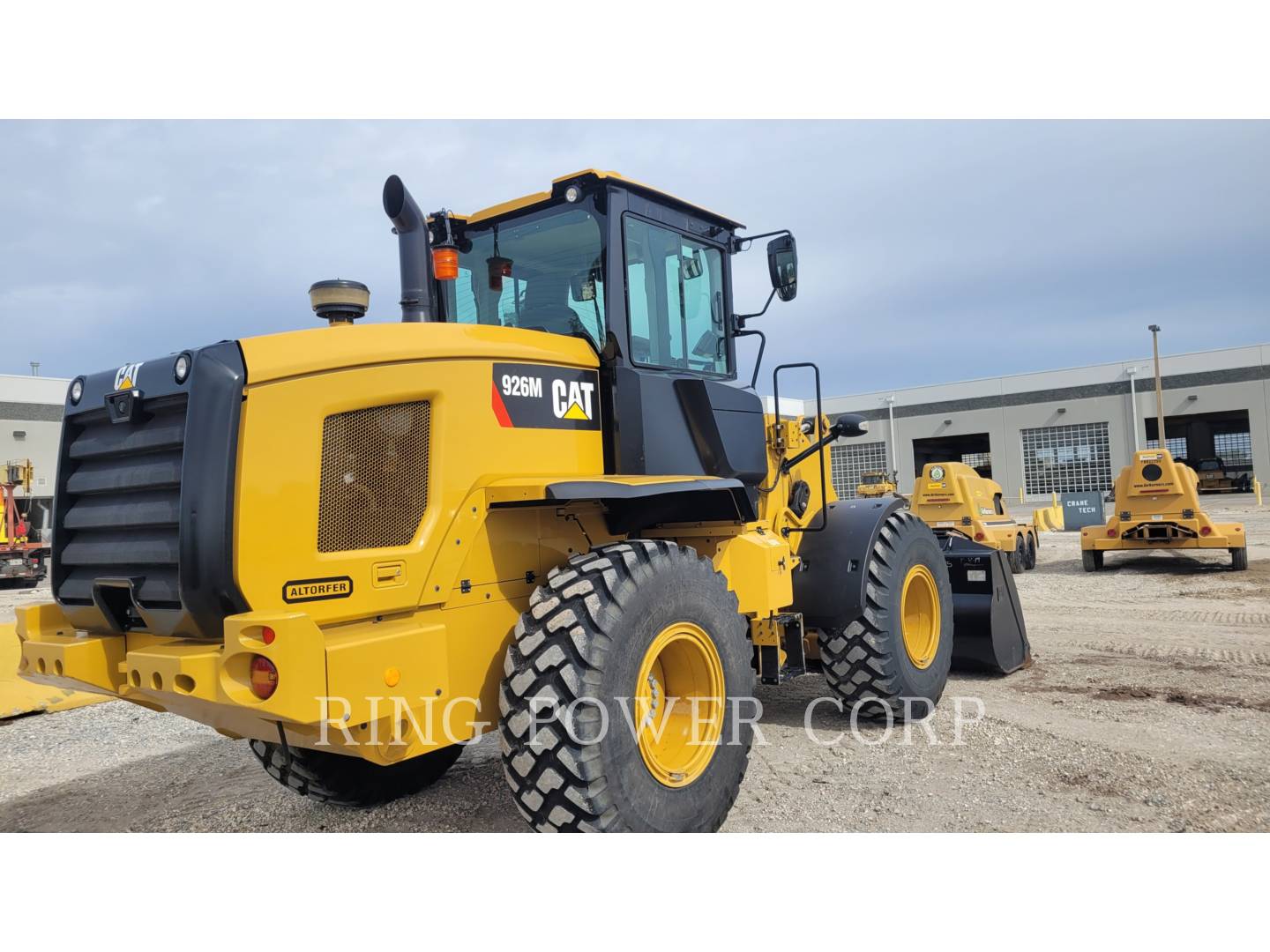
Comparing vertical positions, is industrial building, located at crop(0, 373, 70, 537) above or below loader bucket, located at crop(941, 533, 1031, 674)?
above

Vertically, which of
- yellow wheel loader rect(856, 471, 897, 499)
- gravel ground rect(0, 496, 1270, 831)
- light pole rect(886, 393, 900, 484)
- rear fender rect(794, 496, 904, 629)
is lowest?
gravel ground rect(0, 496, 1270, 831)

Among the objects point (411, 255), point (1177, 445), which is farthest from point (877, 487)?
point (1177, 445)

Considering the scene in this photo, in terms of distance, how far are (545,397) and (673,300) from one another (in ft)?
Result: 4.13

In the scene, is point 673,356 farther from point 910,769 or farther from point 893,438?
point 893,438

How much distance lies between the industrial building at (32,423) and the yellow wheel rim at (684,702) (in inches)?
1296

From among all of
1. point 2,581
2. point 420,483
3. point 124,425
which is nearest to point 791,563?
point 420,483

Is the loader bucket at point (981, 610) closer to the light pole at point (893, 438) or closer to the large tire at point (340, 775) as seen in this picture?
the large tire at point (340, 775)

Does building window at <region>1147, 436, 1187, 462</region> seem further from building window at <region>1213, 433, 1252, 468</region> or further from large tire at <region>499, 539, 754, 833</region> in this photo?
large tire at <region>499, 539, 754, 833</region>

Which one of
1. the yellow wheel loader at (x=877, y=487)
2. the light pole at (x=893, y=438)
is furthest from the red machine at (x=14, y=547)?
the light pole at (x=893, y=438)

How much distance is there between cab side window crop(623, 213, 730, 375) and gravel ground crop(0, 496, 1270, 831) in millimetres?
2214

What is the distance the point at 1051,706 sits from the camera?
604 centimetres

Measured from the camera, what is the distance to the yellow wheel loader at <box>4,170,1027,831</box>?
2.91 metres

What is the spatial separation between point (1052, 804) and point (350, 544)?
3326mm

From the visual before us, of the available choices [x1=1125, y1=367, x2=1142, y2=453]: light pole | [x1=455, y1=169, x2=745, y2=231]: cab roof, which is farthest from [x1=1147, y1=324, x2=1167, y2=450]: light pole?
[x1=455, y1=169, x2=745, y2=231]: cab roof
